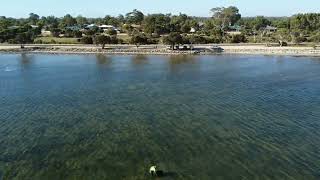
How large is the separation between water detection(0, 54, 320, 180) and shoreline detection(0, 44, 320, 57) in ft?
61.5

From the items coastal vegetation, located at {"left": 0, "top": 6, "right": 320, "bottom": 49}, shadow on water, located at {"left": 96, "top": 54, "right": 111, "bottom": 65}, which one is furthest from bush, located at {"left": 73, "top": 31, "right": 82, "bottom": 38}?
shadow on water, located at {"left": 96, "top": 54, "right": 111, "bottom": 65}

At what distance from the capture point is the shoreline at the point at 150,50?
72.1 meters

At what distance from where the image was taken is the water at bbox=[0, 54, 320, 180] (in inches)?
853

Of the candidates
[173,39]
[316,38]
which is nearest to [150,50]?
[173,39]

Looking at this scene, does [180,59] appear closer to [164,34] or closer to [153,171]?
[164,34]

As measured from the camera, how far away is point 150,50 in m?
76.0

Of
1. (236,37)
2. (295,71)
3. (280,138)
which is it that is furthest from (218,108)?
(236,37)

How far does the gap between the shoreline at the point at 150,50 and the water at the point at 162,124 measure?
61.5 feet

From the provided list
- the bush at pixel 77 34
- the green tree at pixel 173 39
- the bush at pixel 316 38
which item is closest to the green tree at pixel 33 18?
the bush at pixel 77 34

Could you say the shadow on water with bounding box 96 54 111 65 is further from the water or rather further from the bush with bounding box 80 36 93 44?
the bush with bounding box 80 36 93 44

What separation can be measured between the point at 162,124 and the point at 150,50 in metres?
47.8

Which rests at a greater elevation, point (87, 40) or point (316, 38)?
point (87, 40)

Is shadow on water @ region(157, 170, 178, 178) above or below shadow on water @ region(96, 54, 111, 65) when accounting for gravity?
below

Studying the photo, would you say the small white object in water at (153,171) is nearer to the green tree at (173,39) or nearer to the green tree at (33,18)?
the green tree at (173,39)
